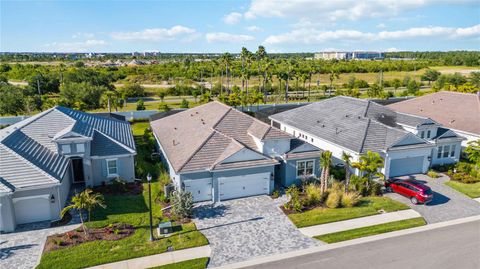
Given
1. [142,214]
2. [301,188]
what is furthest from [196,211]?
[301,188]

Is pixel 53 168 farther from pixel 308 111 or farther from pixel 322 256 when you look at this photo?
pixel 308 111

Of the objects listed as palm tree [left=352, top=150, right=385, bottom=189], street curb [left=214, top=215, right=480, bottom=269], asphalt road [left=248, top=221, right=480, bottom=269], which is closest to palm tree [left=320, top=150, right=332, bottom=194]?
palm tree [left=352, top=150, right=385, bottom=189]

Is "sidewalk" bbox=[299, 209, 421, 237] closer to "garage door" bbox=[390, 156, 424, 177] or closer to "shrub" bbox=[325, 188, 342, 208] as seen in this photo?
"shrub" bbox=[325, 188, 342, 208]

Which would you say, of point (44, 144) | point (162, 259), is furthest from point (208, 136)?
point (44, 144)

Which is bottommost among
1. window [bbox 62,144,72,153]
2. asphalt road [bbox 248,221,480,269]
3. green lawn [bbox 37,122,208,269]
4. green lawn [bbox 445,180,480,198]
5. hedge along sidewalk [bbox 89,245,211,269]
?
asphalt road [bbox 248,221,480,269]

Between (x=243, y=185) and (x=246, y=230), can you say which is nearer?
(x=246, y=230)

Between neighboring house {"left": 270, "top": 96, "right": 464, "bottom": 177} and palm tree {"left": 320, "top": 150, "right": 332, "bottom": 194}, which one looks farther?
neighboring house {"left": 270, "top": 96, "right": 464, "bottom": 177}

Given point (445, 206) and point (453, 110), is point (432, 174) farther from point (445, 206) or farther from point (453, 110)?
point (453, 110)
